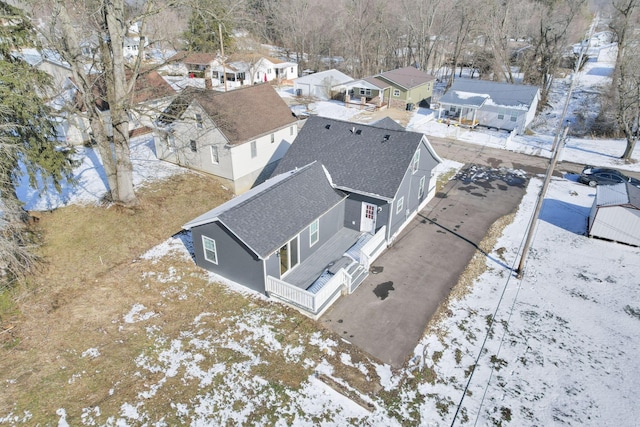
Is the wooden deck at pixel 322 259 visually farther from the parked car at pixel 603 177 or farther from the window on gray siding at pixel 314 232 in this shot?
the parked car at pixel 603 177

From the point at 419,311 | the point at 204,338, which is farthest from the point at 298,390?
the point at 419,311

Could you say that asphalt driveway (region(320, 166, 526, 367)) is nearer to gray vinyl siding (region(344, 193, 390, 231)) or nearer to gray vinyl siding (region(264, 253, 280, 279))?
gray vinyl siding (region(344, 193, 390, 231))

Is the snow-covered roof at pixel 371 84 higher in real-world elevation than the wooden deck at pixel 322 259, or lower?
higher

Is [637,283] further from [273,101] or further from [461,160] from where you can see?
[273,101]

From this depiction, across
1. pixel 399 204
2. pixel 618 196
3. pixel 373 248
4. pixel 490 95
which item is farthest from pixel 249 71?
pixel 618 196

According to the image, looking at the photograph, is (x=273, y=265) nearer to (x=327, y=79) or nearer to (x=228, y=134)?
(x=228, y=134)

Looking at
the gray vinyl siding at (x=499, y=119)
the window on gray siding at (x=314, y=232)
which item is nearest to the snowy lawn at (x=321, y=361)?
the window on gray siding at (x=314, y=232)
